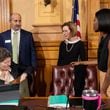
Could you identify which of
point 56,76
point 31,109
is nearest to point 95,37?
point 56,76

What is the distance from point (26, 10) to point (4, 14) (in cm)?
35

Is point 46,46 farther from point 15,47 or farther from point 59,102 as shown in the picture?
point 59,102

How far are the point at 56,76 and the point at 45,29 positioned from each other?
1918mm

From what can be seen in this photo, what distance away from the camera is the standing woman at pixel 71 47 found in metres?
4.84

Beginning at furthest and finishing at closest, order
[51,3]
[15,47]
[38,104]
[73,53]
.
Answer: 1. [51,3]
2. [15,47]
3. [73,53]
4. [38,104]

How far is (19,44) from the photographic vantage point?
509 centimetres

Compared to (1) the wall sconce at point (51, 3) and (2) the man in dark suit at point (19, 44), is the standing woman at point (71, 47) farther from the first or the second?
(1) the wall sconce at point (51, 3)

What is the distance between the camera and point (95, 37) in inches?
216

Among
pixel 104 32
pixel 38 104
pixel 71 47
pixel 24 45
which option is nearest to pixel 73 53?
pixel 71 47

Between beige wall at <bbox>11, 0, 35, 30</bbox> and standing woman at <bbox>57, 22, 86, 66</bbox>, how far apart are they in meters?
0.88

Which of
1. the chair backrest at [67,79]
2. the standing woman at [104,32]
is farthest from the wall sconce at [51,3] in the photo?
the standing woman at [104,32]

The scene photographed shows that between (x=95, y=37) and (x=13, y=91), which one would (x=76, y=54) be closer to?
(x=95, y=37)

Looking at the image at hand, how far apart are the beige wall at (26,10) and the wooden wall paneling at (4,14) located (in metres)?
0.10

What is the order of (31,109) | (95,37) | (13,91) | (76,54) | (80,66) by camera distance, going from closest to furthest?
(13,91), (31,109), (80,66), (76,54), (95,37)
